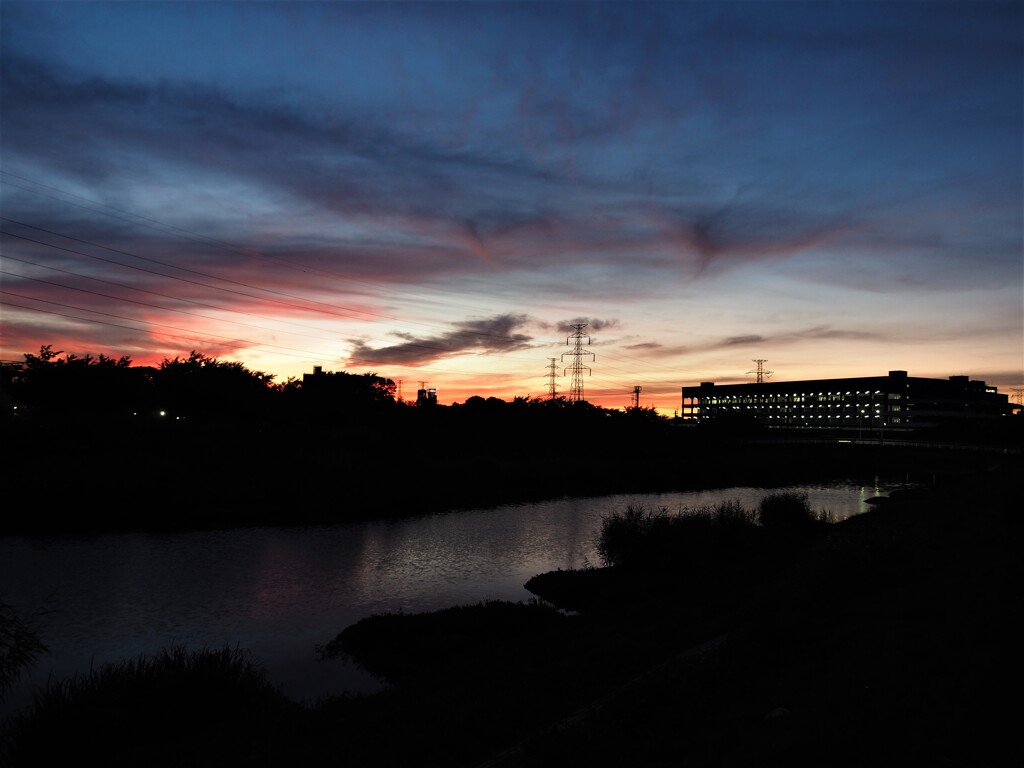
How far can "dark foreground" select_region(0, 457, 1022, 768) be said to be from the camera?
10.8 metres

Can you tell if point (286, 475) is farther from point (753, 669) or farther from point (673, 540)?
point (753, 669)

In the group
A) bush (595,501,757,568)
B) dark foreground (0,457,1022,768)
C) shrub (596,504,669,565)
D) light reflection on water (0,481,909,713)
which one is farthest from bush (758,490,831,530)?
dark foreground (0,457,1022,768)

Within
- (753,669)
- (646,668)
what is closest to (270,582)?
(646,668)

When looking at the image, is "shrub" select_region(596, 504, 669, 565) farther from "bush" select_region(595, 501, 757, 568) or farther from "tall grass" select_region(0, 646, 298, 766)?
"tall grass" select_region(0, 646, 298, 766)

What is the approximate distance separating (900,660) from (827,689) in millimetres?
2148

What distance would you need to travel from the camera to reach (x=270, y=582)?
110ft

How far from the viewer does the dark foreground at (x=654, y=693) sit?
10758 millimetres

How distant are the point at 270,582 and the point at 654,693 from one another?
2482 cm

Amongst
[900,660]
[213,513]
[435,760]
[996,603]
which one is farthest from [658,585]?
[213,513]

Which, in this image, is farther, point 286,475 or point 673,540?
point 286,475

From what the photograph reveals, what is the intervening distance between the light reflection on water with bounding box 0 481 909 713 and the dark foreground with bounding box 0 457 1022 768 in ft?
12.0

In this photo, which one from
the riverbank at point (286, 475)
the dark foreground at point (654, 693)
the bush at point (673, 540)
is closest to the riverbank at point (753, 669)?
the dark foreground at point (654, 693)

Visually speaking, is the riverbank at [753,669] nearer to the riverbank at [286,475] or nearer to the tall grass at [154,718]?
the tall grass at [154,718]

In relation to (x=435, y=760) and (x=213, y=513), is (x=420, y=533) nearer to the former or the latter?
(x=213, y=513)
